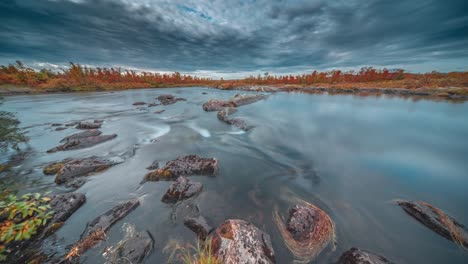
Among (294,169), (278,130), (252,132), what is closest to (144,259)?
(294,169)

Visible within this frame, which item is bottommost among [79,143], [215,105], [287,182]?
[287,182]

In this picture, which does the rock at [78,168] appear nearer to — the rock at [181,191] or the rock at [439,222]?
the rock at [181,191]

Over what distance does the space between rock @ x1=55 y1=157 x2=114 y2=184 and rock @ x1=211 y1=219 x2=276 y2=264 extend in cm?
560

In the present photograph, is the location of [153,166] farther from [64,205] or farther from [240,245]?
[240,245]

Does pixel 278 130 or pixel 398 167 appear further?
pixel 278 130

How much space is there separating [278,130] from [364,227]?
8387mm

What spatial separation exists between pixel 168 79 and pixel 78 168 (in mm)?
113524

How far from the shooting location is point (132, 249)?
3.02 meters

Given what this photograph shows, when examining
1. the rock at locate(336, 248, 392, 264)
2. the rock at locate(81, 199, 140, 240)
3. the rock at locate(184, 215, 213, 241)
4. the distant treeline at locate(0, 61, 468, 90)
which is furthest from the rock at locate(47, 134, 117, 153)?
the distant treeline at locate(0, 61, 468, 90)

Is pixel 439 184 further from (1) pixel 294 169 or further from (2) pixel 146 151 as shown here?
(2) pixel 146 151

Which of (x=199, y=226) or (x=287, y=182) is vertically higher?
(x=199, y=226)

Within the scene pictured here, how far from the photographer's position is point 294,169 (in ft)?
20.9

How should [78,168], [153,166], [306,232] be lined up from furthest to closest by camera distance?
[153,166] < [78,168] < [306,232]

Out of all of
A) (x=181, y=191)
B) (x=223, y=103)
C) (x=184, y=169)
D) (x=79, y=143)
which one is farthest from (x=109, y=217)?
(x=223, y=103)
